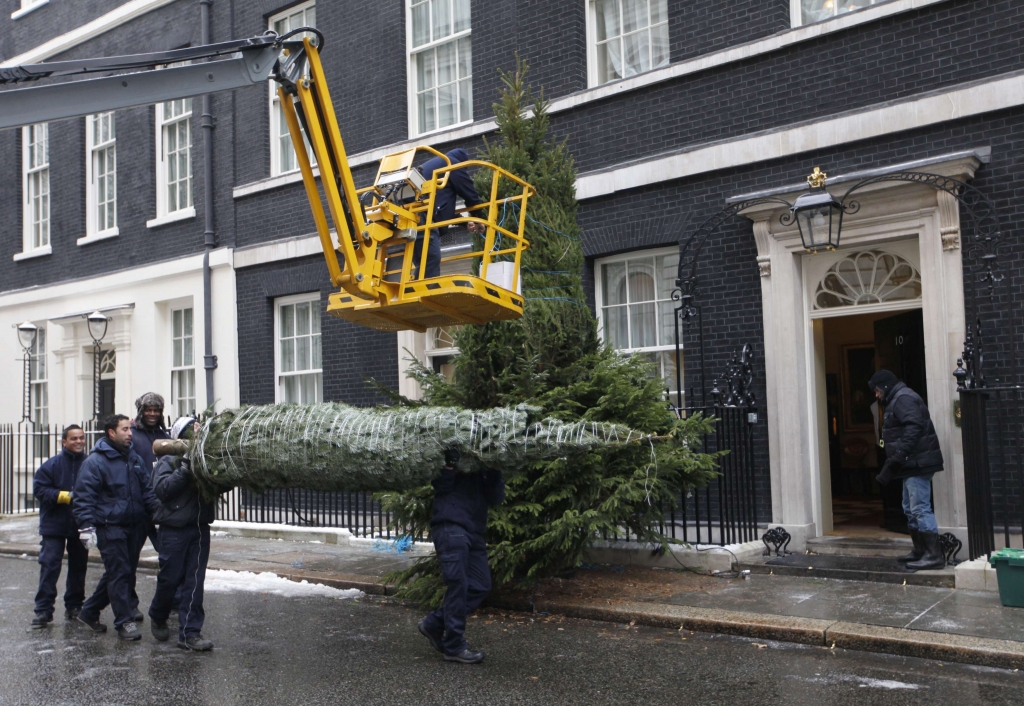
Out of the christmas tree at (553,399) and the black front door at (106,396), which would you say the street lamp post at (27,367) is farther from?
the christmas tree at (553,399)

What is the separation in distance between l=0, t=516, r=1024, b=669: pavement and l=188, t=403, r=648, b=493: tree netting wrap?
6.33 feet

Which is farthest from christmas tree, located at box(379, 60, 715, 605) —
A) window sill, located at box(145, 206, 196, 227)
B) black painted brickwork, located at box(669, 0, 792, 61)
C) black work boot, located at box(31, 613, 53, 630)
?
window sill, located at box(145, 206, 196, 227)

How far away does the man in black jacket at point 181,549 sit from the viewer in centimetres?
727

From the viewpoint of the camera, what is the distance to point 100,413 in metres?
18.3

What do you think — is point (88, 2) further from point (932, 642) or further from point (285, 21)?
point (932, 642)

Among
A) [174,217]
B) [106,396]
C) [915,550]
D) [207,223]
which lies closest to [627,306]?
[915,550]

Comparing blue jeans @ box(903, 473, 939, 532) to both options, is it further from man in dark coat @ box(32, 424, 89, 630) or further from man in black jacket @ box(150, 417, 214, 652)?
man in dark coat @ box(32, 424, 89, 630)

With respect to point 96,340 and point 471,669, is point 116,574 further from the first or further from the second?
point 96,340

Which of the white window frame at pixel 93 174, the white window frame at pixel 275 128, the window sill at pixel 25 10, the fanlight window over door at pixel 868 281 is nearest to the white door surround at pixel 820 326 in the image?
the fanlight window over door at pixel 868 281

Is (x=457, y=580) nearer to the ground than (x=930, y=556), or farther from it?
farther from it

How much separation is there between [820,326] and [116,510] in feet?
22.7

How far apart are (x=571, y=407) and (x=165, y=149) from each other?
1146cm

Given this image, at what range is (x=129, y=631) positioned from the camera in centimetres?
771

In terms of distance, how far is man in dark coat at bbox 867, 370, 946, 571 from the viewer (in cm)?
859
